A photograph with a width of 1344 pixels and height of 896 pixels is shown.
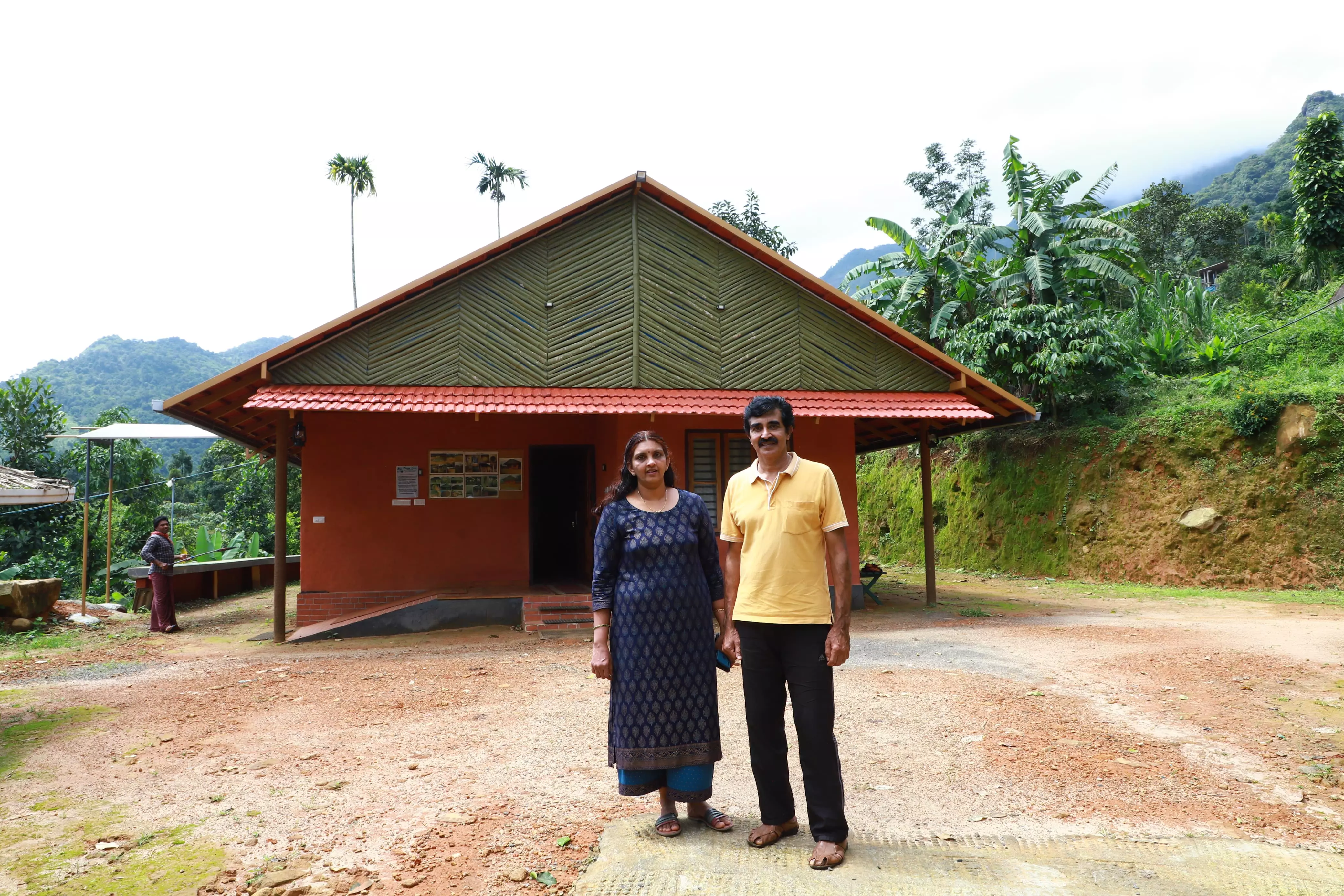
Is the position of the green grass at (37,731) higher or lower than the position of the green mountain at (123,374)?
lower

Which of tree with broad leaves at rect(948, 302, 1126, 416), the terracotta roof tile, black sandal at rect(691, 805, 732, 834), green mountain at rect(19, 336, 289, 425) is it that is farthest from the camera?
green mountain at rect(19, 336, 289, 425)

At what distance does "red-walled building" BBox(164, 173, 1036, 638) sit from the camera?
10133mm

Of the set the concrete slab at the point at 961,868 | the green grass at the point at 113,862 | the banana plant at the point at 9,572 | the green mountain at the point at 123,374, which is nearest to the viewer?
the concrete slab at the point at 961,868

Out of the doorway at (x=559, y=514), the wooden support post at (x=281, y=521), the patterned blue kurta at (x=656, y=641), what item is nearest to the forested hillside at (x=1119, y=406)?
the doorway at (x=559, y=514)

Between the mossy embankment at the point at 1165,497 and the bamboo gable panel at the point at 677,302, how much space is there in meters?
8.35

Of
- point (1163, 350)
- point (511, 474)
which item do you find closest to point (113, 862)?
point (511, 474)

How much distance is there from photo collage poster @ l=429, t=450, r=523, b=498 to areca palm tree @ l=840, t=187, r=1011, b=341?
8.96 m

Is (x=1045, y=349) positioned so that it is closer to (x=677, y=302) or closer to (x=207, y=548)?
(x=677, y=302)

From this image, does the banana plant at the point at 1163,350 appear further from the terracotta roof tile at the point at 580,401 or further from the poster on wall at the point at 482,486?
the poster on wall at the point at 482,486

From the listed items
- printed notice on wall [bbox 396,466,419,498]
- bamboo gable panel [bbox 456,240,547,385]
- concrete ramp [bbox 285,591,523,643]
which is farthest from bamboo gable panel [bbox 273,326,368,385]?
concrete ramp [bbox 285,591,523,643]

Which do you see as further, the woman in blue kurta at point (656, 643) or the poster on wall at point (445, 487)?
the poster on wall at point (445, 487)

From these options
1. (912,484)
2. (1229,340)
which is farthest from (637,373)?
(1229,340)

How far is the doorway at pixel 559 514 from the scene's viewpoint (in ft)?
43.2

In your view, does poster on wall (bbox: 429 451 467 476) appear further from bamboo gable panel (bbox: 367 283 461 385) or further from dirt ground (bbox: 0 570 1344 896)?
dirt ground (bbox: 0 570 1344 896)
